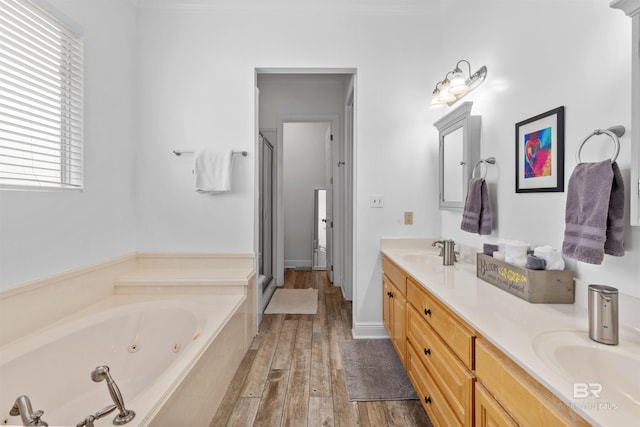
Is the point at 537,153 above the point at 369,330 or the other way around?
above

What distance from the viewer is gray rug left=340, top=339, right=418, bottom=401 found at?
5.97 feet

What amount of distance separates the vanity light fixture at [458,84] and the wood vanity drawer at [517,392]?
1623mm

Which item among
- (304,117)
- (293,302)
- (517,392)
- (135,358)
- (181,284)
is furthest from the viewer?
(304,117)

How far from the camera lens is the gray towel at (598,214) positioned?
97cm

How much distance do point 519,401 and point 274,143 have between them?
3.46 metres

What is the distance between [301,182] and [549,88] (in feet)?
13.4

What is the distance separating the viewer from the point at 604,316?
2.86 ft

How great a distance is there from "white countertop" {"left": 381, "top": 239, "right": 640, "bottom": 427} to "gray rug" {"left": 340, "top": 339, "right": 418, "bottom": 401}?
75 centimetres

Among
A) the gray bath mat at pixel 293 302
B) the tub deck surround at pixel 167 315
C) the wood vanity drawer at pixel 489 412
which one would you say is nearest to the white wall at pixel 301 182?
the gray bath mat at pixel 293 302

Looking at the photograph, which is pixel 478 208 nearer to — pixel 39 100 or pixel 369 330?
pixel 369 330

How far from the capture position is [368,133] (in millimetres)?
2545

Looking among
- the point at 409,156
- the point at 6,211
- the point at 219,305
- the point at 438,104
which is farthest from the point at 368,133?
the point at 6,211

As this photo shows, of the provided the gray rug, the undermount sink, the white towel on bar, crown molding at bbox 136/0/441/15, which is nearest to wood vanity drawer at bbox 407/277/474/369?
the undermount sink

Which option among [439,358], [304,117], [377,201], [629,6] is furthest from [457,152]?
[304,117]
